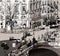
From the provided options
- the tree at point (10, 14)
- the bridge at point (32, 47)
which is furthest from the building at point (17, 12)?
the bridge at point (32, 47)

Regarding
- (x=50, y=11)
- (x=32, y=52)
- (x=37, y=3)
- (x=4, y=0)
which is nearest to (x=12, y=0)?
(x=4, y=0)

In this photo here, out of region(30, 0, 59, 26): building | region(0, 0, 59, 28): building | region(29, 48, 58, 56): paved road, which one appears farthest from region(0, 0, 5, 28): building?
region(29, 48, 58, 56): paved road

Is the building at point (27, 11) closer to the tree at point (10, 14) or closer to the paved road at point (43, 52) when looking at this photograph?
the tree at point (10, 14)

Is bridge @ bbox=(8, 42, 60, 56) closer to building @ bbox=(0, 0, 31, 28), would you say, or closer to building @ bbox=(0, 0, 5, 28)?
building @ bbox=(0, 0, 31, 28)

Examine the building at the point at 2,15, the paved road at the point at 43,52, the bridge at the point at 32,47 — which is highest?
the building at the point at 2,15

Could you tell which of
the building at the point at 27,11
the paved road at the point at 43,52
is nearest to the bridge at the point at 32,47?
the paved road at the point at 43,52

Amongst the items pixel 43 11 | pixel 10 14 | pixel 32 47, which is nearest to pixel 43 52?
pixel 32 47

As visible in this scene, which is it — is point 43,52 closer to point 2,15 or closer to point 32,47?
point 32,47

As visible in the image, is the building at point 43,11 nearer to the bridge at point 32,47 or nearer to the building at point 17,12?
the building at point 17,12

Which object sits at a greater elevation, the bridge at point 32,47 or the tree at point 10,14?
the tree at point 10,14

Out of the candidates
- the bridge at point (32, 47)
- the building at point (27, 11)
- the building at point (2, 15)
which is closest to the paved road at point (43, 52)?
the bridge at point (32, 47)

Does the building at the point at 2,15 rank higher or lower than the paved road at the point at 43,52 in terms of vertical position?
higher

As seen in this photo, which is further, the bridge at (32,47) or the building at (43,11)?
the building at (43,11)
